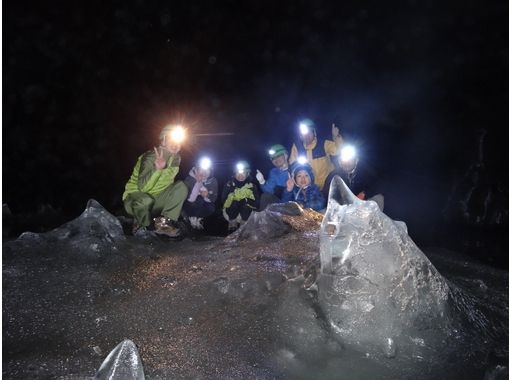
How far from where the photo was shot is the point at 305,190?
5750 mm

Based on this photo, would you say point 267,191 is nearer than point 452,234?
Yes

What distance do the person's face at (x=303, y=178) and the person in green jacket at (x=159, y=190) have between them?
1.76 m

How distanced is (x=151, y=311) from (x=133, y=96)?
12.0 m

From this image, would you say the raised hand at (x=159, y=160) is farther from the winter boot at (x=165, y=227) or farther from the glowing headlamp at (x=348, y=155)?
the glowing headlamp at (x=348, y=155)

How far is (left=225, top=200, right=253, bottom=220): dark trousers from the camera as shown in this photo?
6.13 metres

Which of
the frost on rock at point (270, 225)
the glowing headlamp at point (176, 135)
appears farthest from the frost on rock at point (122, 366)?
the glowing headlamp at point (176, 135)

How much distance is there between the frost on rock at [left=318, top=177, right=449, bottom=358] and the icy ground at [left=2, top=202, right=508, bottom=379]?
0.09m

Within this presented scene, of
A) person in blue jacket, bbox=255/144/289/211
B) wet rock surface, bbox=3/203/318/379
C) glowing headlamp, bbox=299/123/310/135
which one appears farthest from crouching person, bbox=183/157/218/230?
wet rock surface, bbox=3/203/318/379

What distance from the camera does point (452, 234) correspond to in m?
7.13

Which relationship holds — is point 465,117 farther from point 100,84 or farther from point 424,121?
point 100,84

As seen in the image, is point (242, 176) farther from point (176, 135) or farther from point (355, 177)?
point (355, 177)

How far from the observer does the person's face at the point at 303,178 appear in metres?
5.71

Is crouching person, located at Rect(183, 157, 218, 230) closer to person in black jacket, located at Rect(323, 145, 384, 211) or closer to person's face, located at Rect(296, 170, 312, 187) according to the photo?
person's face, located at Rect(296, 170, 312, 187)

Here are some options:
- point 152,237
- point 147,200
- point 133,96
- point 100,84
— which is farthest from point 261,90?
point 152,237
